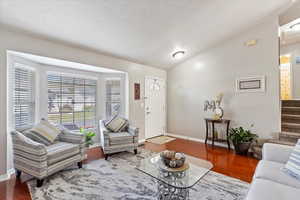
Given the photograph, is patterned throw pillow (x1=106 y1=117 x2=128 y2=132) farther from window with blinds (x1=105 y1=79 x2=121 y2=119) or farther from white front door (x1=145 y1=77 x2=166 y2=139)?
white front door (x1=145 y1=77 x2=166 y2=139)

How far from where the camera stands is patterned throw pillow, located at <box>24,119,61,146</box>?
2.49 m

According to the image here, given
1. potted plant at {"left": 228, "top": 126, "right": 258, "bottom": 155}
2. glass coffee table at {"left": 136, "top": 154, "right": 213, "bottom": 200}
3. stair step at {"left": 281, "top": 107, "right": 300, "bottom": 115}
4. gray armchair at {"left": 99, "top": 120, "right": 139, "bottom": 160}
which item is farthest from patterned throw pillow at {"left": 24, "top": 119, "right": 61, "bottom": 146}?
stair step at {"left": 281, "top": 107, "right": 300, "bottom": 115}

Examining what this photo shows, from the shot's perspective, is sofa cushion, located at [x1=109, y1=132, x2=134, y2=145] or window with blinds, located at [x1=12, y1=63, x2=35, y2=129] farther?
sofa cushion, located at [x1=109, y1=132, x2=134, y2=145]

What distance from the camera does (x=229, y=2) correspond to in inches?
108

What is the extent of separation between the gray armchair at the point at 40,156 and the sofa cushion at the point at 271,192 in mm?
2466

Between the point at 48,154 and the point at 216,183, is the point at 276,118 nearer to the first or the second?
the point at 216,183

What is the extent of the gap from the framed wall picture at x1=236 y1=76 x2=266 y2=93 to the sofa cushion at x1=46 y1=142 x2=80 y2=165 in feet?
13.0

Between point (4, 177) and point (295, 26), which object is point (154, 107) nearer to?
point (4, 177)

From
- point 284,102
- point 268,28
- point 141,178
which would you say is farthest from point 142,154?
point 284,102

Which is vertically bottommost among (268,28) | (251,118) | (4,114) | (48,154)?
(48,154)

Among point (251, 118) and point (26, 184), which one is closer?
point (26, 184)

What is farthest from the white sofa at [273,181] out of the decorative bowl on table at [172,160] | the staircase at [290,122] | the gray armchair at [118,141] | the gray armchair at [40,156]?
the gray armchair at [40,156]

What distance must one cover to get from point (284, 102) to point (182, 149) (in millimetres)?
3394

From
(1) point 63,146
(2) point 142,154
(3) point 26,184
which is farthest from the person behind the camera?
(2) point 142,154
